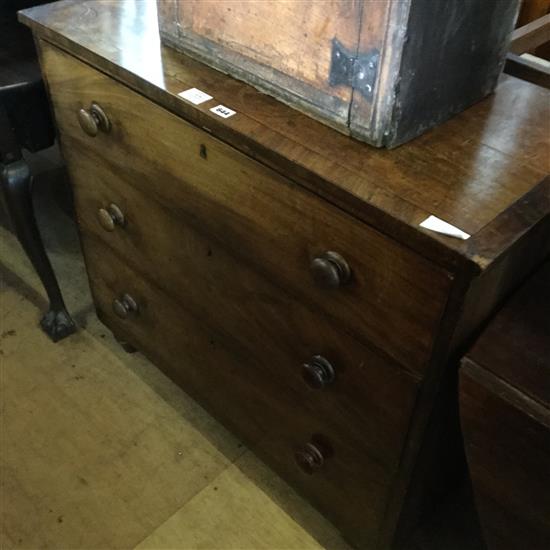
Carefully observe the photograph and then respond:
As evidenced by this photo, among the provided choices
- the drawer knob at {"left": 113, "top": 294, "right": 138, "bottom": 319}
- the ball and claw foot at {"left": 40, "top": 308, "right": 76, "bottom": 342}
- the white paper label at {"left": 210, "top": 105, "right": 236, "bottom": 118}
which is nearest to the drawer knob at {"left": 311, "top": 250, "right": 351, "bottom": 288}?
the white paper label at {"left": 210, "top": 105, "right": 236, "bottom": 118}

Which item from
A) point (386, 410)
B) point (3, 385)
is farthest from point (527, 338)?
point (3, 385)

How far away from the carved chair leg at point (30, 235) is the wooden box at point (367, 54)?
64 cm

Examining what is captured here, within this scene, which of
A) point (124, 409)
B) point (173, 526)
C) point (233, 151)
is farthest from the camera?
point (124, 409)

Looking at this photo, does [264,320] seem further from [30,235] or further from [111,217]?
[30,235]

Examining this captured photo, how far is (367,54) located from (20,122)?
0.86 meters

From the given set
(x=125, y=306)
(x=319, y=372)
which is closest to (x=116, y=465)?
(x=125, y=306)

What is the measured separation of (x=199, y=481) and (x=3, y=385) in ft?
1.84

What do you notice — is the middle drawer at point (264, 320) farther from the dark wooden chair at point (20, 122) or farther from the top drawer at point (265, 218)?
the dark wooden chair at point (20, 122)

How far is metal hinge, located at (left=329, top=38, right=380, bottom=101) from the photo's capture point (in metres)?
0.77

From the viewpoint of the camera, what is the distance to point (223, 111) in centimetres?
89

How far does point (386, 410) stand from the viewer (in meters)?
0.93

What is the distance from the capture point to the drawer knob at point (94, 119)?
3.60 feet

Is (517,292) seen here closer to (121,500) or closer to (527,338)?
(527,338)

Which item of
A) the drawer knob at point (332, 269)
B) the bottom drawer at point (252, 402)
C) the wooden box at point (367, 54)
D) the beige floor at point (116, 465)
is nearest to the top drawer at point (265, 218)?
the drawer knob at point (332, 269)
